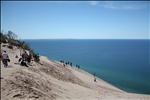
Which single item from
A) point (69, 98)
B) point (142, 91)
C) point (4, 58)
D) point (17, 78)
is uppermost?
point (4, 58)

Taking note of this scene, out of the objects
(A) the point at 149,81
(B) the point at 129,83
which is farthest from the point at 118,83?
(A) the point at 149,81

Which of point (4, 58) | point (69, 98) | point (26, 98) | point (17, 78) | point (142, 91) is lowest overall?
point (142, 91)

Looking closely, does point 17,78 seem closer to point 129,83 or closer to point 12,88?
point 12,88

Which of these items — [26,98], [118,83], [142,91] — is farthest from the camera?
[118,83]

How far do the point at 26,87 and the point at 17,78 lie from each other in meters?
1.34

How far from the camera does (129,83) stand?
A: 3853cm

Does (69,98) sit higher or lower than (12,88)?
lower

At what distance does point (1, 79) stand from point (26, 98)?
8.67 feet

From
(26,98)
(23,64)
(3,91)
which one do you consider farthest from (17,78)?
(23,64)

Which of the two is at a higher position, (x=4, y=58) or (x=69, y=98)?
(x=4, y=58)

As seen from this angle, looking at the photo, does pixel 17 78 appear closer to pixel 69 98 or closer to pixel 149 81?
pixel 69 98

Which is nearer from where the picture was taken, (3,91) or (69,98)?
(3,91)

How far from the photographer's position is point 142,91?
32.8m

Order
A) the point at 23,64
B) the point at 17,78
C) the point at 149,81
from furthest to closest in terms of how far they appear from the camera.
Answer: the point at 149,81 < the point at 23,64 < the point at 17,78
